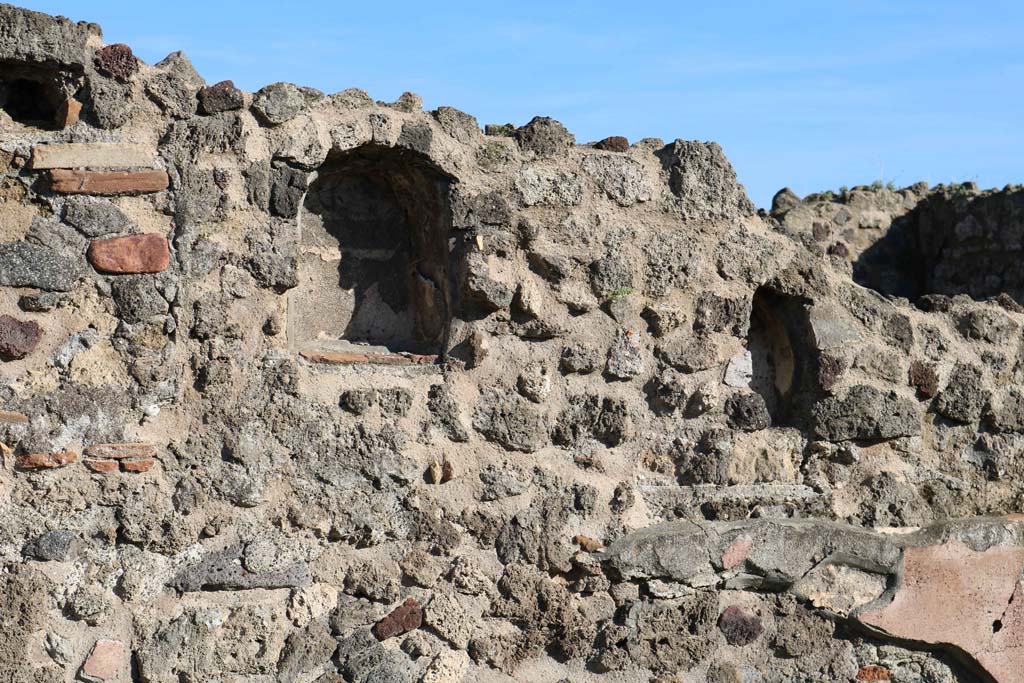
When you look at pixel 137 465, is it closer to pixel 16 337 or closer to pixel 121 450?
pixel 121 450

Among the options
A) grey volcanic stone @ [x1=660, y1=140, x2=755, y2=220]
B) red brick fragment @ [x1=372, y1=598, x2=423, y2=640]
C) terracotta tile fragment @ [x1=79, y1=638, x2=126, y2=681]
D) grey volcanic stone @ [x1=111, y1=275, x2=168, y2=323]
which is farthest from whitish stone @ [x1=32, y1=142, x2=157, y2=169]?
grey volcanic stone @ [x1=660, y1=140, x2=755, y2=220]

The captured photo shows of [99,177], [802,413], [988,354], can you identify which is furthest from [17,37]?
[988,354]

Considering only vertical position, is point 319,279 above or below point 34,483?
above

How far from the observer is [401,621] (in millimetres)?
3541

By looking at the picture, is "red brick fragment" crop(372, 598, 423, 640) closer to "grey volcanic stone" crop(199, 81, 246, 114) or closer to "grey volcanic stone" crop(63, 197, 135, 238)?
"grey volcanic stone" crop(63, 197, 135, 238)

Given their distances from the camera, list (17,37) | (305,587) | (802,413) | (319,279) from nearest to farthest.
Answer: (17,37) < (305,587) < (319,279) < (802,413)

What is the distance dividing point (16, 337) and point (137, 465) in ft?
1.50

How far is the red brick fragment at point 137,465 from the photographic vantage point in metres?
3.27

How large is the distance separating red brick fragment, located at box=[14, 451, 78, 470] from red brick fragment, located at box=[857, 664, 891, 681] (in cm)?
257

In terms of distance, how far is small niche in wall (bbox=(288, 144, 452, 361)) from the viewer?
3.72 meters

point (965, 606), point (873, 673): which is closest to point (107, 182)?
point (873, 673)

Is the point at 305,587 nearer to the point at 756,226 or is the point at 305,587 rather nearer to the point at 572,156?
the point at 572,156

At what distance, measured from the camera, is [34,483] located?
320 cm

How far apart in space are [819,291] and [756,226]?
1.01 feet
